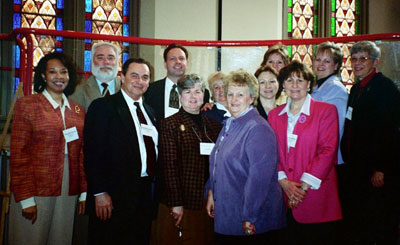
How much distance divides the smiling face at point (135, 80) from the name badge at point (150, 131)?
213 millimetres

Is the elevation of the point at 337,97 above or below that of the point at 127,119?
above

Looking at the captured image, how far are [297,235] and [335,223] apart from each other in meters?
0.24

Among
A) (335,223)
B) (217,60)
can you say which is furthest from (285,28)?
(335,223)

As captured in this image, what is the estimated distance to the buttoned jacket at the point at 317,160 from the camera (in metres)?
2.26

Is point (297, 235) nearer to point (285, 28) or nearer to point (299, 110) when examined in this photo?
point (299, 110)

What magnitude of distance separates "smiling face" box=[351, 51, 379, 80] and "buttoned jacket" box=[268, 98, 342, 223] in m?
Result: 0.57

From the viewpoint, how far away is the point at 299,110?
7.95 ft

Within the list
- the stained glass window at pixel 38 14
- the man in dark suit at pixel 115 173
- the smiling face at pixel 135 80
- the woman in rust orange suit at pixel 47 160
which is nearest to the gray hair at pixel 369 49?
the smiling face at pixel 135 80

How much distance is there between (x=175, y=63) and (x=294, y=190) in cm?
145

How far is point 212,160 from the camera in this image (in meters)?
2.38

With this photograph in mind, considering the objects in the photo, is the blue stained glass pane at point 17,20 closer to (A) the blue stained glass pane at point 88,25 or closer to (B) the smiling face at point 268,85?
(A) the blue stained glass pane at point 88,25

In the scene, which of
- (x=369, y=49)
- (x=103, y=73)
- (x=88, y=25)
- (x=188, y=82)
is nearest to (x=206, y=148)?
(x=188, y=82)

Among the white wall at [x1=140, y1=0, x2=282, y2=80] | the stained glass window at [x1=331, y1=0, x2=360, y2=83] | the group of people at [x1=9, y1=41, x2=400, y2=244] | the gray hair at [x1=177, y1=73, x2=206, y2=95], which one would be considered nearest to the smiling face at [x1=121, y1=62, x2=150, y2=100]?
the group of people at [x1=9, y1=41, x2=400, y2=244]

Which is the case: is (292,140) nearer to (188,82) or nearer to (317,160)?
(317,160)
